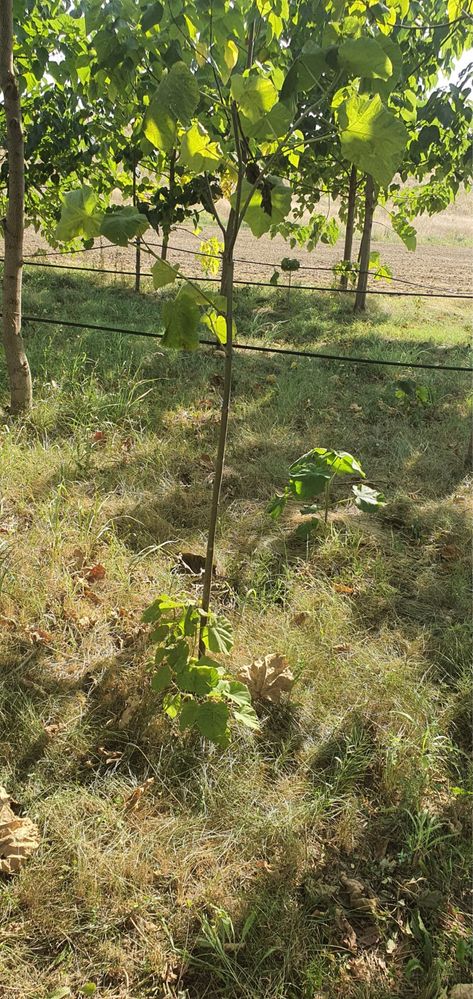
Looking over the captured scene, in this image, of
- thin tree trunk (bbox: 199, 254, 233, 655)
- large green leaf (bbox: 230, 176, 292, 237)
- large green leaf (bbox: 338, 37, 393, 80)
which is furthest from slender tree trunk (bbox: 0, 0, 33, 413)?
large green leaf (bbox: 338, 37, 393, 80)

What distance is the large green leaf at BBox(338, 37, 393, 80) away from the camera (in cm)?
124

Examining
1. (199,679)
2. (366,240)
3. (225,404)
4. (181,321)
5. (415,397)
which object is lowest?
(199,679)

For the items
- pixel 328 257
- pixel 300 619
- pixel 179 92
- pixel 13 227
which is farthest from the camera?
pixel 328 257

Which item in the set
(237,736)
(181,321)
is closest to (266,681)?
(237,736)

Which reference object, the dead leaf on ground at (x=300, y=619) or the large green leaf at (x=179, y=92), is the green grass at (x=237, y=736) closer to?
the dead leaf on ground at (x=300, y=619)

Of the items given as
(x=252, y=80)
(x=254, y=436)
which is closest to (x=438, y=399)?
(x=254, y=436)

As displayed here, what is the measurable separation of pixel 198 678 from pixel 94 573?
91cm

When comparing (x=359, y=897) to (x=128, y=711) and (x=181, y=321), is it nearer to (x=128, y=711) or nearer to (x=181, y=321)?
(x=128, y=711)

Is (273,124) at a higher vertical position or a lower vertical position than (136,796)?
higher

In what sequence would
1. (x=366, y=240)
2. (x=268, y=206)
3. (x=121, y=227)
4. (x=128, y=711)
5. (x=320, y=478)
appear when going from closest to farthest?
(x=121, y=227) → (x=268, y=206) → (x=128, y=711) → (x=320, y=478) → (x=366, y=240)

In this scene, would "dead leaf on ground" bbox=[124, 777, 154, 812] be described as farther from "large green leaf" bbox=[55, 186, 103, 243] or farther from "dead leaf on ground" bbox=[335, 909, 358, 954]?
"large green leaf" bbox=[55, 186, 103, 243]

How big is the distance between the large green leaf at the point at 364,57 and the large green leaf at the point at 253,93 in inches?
6.0

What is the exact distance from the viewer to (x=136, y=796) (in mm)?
1623

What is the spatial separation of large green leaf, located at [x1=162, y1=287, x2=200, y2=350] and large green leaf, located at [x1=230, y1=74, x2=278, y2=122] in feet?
1.24
